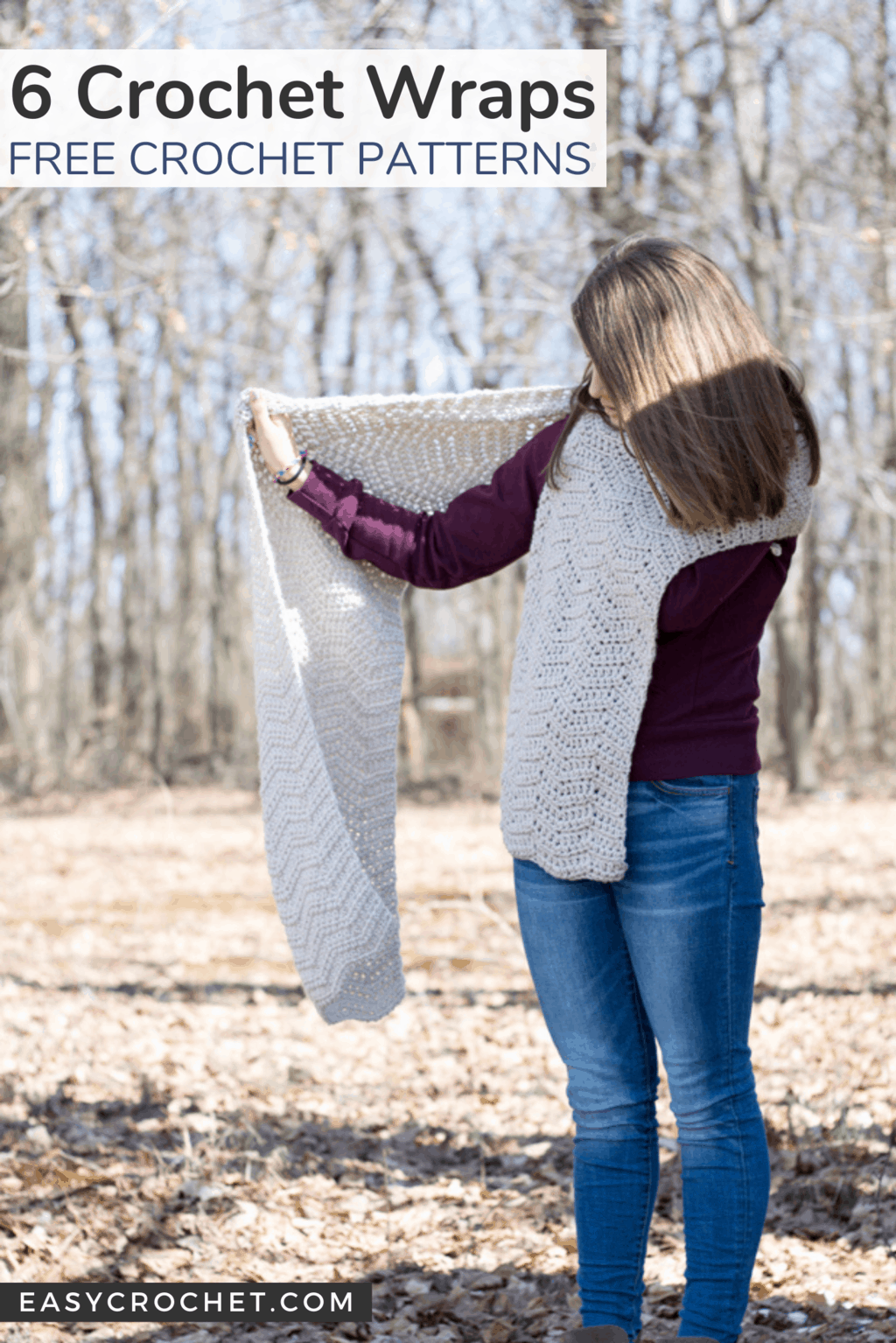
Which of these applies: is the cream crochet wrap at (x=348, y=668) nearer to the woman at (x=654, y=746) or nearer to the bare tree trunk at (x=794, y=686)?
the woman at (x=654, y=746)

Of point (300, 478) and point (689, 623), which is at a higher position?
point (300, 478)

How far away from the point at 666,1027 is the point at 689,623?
644 millimetres

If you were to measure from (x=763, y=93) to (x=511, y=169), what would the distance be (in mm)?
7611

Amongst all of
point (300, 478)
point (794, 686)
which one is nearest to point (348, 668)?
point (300, 478)

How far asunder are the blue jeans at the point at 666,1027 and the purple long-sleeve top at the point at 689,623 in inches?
1.9

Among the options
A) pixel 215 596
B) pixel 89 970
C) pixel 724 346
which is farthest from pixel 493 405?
pixel 215 596

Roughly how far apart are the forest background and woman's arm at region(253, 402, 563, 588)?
2.69 meters

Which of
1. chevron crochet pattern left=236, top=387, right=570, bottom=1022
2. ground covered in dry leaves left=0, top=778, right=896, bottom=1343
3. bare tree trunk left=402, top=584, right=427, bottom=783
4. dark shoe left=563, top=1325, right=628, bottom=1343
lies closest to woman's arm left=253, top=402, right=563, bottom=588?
chevron crochet pattern left=236, top=387, right=570, bottom=1022

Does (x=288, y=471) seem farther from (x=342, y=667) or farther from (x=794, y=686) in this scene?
(x=794, y=686)

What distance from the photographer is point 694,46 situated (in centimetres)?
975

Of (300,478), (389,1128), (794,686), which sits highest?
(300,478)

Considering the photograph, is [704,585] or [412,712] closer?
[704,585]

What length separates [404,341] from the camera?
1493 cm

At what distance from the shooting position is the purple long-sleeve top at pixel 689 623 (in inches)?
75.8
